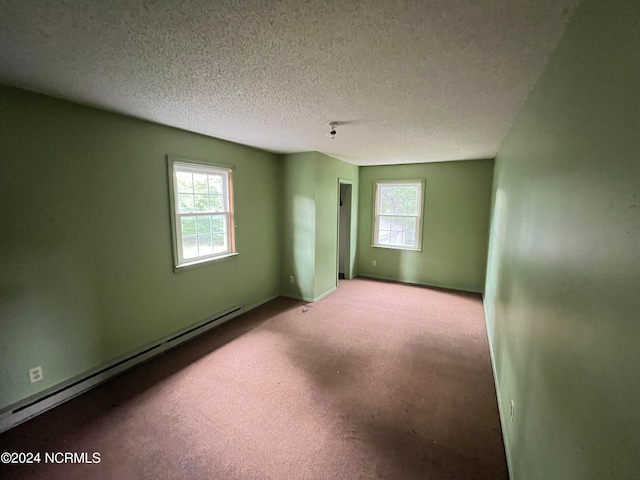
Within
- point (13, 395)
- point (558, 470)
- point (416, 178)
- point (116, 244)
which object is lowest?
point (13, 395)

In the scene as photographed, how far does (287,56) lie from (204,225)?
239cm

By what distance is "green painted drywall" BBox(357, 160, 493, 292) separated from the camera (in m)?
4.68

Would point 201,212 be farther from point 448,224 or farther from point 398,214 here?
point 448,224

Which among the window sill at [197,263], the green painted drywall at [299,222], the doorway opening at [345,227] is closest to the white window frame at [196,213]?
the window sill at [197,263]

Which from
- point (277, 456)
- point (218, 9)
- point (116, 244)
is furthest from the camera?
point (116, 244)

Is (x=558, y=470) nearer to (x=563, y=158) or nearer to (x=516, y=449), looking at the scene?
(x=516, y=449)

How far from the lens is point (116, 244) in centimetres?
244

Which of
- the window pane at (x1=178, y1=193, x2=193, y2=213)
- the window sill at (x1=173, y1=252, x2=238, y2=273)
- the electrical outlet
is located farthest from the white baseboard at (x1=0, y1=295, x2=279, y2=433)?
the window pane at (x1=178, y1=193, x2=193, y2=213)

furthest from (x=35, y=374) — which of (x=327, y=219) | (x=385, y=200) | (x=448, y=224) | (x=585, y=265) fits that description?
(x=448, y=224)

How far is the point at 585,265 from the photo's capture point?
33.7 inches

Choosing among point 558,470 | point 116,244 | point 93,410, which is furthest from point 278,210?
point 558,470

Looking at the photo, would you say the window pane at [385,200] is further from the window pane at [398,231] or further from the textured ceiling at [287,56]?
the textured ceiling at [287,56]

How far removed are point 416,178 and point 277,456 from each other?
15.4ft

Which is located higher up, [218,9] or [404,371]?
[218,9]
